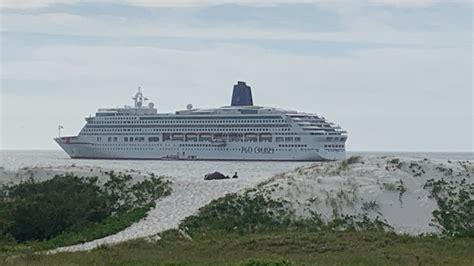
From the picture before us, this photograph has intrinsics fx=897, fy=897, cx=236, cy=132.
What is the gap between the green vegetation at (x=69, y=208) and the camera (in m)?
22.7

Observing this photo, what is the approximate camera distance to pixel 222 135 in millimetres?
84000

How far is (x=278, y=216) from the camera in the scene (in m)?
23.7

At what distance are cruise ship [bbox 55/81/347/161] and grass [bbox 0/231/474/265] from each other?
204 feet

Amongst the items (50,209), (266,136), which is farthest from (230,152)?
(50,209)

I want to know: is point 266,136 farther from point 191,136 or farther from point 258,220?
point 258,220

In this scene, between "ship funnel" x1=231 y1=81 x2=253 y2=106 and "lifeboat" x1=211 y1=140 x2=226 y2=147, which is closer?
"lifeboat" x1=211 y1=140 x2=226 y2=147

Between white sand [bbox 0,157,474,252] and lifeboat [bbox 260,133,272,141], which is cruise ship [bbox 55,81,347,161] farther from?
white sand [bbox 0,157,474,252]

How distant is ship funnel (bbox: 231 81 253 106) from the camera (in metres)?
99.4

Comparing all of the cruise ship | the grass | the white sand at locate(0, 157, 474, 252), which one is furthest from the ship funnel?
the grass

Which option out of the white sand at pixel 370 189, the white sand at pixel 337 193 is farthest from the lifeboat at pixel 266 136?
the white sand at pixel 370 189

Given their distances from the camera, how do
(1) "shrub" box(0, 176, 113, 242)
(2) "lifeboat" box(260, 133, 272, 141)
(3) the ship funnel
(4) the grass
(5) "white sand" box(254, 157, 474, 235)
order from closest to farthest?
(4) the grass
(1) "shrub" box(0, 176, 113, 242)
(5) "white sand" box(254, 157, 474, 235)
(2) "lifeboat" box(260, 133, 272, 141)
(3) the ship funnel

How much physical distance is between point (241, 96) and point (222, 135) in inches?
656

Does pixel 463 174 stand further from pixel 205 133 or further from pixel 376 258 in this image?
pixel 205 133

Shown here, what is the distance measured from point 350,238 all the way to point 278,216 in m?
4.37
